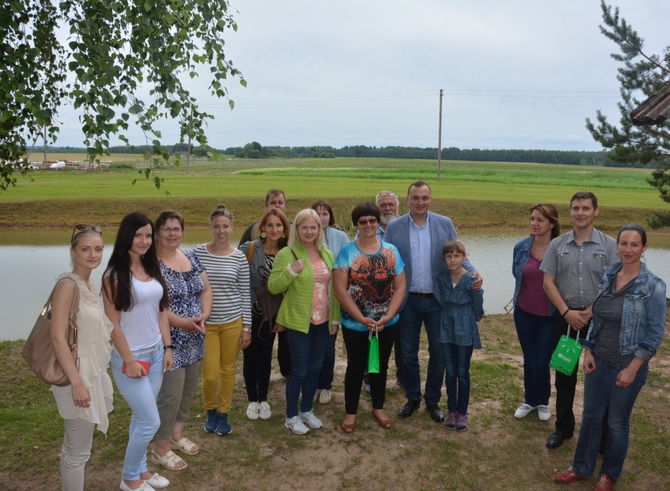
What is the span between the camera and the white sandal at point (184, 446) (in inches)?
158

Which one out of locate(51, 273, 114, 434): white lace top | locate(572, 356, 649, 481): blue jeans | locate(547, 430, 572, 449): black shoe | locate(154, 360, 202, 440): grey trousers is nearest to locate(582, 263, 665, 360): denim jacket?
locate(572, 356, 649, 481): blue jeans

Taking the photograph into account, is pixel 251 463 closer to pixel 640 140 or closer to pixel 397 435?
pixel 397 435

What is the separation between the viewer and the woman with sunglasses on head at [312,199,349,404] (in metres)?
4.95

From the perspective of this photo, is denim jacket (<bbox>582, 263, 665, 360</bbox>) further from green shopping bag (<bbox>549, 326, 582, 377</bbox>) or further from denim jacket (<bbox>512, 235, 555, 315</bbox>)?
denim jacket (<bbox>512, 235, 555, 315</bbox>)

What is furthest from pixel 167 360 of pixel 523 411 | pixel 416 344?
pixel 523 411

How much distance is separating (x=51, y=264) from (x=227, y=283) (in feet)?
36.9

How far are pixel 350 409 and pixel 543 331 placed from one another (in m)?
1.83

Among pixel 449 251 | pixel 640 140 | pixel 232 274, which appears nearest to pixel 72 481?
pixel 232 274

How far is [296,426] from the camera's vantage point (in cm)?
436

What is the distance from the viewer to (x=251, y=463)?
3906 mm

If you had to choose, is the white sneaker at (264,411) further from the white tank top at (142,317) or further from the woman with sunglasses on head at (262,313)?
the white tank top at (142,317)

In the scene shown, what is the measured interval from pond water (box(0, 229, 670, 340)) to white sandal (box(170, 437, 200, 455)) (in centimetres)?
509

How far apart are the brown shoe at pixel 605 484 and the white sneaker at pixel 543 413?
3.36 ft

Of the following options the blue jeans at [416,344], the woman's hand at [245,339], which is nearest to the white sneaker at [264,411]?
the woman's hand at [245,339]
